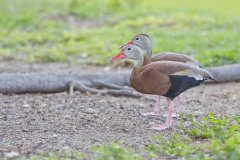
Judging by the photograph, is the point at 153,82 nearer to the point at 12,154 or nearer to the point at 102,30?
the point at 12,154

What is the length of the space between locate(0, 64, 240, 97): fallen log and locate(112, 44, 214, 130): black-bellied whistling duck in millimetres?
1808

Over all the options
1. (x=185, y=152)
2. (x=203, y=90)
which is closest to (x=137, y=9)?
(x=203, y=90)

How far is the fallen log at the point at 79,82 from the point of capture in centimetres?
780

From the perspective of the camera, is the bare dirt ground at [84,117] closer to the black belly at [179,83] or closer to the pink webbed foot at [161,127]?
the pink webbed foot at [161,127]

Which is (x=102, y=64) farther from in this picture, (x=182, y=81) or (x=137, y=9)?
(x=137, y=9)

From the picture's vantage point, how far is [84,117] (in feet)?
21.3

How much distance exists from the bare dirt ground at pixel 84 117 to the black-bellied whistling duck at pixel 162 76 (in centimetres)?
36

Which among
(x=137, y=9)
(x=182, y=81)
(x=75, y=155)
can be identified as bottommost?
(x=75, y=155)

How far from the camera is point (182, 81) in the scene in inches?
235

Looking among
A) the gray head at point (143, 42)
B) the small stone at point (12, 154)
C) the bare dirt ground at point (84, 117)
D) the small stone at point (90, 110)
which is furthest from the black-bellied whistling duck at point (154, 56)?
the small stone at point (12, 154)

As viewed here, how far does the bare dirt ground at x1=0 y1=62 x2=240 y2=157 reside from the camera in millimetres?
5488

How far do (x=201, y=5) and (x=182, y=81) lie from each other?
11728mm

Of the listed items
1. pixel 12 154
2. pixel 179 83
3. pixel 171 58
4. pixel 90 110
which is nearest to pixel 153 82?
pixel 179 83

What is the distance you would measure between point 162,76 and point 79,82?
2424 millimetres
